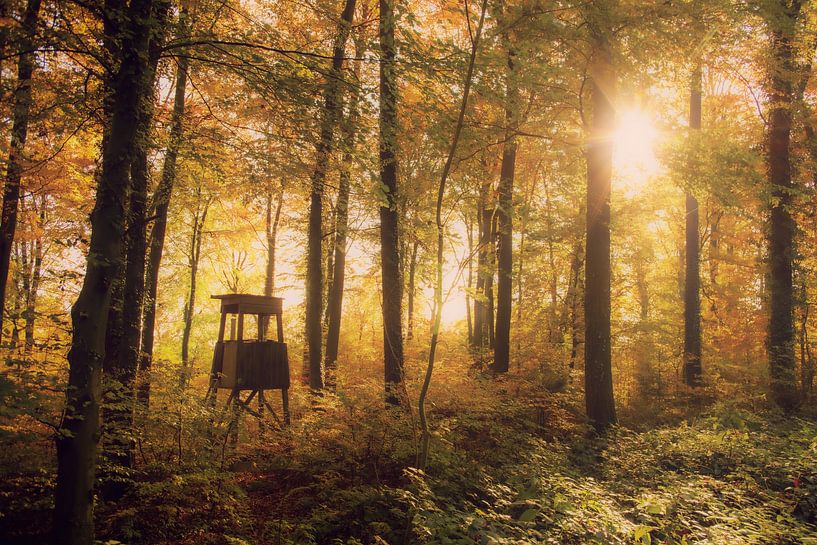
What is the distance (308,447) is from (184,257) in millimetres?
19510

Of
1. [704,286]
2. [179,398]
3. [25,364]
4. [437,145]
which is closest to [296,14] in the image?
[437,145]

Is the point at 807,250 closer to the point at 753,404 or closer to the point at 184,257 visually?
the point at 753,404

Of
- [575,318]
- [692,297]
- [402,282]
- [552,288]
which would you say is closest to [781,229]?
[692,297]

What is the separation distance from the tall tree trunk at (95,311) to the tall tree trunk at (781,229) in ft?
44.0

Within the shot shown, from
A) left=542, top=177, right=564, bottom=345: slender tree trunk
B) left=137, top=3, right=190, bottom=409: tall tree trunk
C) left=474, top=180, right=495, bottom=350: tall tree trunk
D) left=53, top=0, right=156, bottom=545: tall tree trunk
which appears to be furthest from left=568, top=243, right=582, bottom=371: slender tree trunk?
left=53, top=0, right=156, bottom=545: tall tree trunk

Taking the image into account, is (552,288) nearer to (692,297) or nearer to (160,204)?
(692,297)

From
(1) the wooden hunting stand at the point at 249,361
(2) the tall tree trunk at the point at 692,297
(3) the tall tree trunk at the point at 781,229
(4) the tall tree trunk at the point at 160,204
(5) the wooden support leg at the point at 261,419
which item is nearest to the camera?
(4) the tall tree trunk at the point at 160,204

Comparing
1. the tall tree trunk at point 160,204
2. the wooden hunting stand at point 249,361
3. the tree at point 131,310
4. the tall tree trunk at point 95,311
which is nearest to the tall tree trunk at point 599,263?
the wooden hunting stand at point 249,361

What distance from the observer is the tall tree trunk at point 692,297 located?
1480 centimetres

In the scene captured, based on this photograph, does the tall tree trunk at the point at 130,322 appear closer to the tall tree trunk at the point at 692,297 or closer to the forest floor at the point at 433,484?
the forest floor at the point at 433,484

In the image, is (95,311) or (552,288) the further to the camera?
(552,288)

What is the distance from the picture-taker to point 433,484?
5.27 meters

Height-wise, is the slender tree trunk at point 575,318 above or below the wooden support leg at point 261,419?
above

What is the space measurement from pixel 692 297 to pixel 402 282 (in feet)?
33.4
